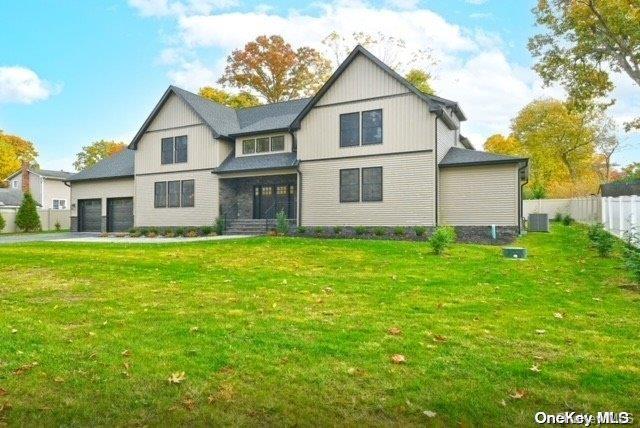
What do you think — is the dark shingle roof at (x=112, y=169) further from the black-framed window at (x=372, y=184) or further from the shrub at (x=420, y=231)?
the shrub at (x=420, y=231)

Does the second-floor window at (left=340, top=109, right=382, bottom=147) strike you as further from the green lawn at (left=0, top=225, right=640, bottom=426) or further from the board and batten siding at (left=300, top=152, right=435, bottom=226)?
the green lawn at (left=0, top=225, right=640, bottom=426)

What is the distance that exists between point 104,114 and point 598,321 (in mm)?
27140

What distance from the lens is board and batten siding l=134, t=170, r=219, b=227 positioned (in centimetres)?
2323

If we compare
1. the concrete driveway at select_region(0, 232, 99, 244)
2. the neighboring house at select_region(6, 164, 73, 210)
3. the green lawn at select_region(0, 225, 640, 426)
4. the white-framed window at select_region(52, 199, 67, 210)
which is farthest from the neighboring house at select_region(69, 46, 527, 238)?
the white-framed window at select_region(52, 199, 67, 210)

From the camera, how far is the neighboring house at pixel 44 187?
42062 mm

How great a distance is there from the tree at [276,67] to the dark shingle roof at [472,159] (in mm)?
24625

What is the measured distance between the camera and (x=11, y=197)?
4244 centimetres

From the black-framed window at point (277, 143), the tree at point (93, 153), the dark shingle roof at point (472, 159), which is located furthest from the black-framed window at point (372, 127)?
the tree at point (93, 153)

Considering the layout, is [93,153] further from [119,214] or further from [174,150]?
[174,150]

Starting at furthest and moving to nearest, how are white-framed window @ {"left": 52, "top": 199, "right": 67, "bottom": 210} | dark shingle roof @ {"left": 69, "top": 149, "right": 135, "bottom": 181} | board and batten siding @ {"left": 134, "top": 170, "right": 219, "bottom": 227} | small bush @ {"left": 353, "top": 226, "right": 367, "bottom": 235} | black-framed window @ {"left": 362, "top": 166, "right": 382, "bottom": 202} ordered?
white-framed window @ {"left": 52, "top": 199, "right": 67, "bottom": 210}
dark shingle roof @ {"left": 69, "top": 149, "right": 135, "bottom": 181}
board and batten siding @ {"left": 134, "top": 170, "right": 219, "bottom": 227}
black-framed window @ {"left": 362, "top": 166, "right": 382, "bottom": 202}
small bush @ {"left": 353, "top": 226, "right": 367, "bottom": 235}

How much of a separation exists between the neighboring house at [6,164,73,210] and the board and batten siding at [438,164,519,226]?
1454 inches

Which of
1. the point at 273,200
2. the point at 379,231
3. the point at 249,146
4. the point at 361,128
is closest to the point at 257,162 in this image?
the point at 249,146

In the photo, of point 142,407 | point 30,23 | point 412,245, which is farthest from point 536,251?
point 30,23

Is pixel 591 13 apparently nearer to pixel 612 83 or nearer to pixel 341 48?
pixel 612 83
